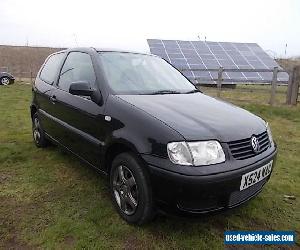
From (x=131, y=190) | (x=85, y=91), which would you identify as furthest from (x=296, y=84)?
(x=131, y=190)

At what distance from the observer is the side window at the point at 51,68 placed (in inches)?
181

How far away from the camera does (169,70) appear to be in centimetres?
422

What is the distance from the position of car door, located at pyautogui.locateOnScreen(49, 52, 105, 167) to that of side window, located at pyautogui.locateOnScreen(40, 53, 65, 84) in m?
0.26

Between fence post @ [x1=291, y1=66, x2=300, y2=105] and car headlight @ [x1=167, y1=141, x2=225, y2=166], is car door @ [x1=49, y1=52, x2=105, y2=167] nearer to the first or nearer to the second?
car headlight @ [x1=167, y1=141, x2=225, y2=166]

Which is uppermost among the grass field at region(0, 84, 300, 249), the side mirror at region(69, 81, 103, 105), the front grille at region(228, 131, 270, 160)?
the side mirror at region(69, 81, 103, 105)

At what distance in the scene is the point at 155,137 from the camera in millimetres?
2627

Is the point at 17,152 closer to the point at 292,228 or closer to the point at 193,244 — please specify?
the point at 193,244

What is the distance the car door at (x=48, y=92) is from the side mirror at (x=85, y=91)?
4.00ft

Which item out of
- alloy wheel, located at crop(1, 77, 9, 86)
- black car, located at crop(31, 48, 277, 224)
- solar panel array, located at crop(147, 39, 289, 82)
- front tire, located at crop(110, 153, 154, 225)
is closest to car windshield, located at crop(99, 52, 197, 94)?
black car, located at crop(31, 48, 277, 224)

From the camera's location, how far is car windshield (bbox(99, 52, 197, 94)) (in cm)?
346

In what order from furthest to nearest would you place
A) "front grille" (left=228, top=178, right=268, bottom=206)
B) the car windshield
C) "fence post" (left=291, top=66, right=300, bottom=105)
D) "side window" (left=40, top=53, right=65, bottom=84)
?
"fence post" (left=291, top=66, right=300, bottom=105), "side window" (left=40, top=53, right=65, bottom=84), the car windshield, "front grille" (left=228, top=178, right=268, bottom=206)

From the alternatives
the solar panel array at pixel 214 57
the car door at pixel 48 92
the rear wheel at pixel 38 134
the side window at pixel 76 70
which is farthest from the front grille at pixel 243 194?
the solar panel array at pixel 214 57

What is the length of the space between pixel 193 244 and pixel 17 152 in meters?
3.40

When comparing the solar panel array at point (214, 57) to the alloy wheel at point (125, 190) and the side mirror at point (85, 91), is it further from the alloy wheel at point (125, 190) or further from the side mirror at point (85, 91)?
the alloy wheel at point (125, 190)
